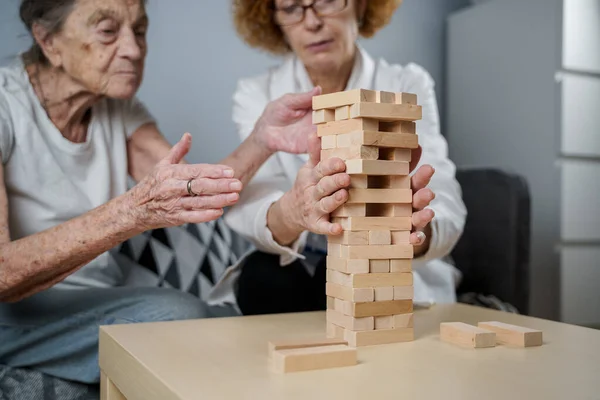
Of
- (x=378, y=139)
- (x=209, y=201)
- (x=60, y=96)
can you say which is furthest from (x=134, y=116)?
(x=378, y=139)

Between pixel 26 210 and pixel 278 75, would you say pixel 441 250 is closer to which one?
pixel 278 75

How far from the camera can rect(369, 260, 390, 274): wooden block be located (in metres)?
1.05

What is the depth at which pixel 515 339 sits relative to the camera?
1.07 m

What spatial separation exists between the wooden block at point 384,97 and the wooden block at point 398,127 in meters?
0.04

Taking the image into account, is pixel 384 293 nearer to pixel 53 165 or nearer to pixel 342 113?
pixel 342 113

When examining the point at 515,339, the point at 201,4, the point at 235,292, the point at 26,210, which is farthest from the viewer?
the point at 201,4

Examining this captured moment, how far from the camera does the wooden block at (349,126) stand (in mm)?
1033

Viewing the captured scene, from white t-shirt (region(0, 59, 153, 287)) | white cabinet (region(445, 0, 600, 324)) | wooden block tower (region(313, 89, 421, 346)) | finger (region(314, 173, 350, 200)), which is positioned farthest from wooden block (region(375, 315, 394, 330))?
white cabinet (region(445, 0, 600, 324))

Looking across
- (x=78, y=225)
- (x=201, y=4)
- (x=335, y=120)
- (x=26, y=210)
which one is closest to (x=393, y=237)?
(x=335, y=120)

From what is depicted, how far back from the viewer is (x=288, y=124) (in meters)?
1.60

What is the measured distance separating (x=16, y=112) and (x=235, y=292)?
2.32ft

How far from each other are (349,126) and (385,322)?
328 mm

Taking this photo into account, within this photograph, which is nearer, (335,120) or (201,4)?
(335,120)

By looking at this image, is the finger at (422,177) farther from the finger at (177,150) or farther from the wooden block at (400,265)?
the finger at (177,150)
